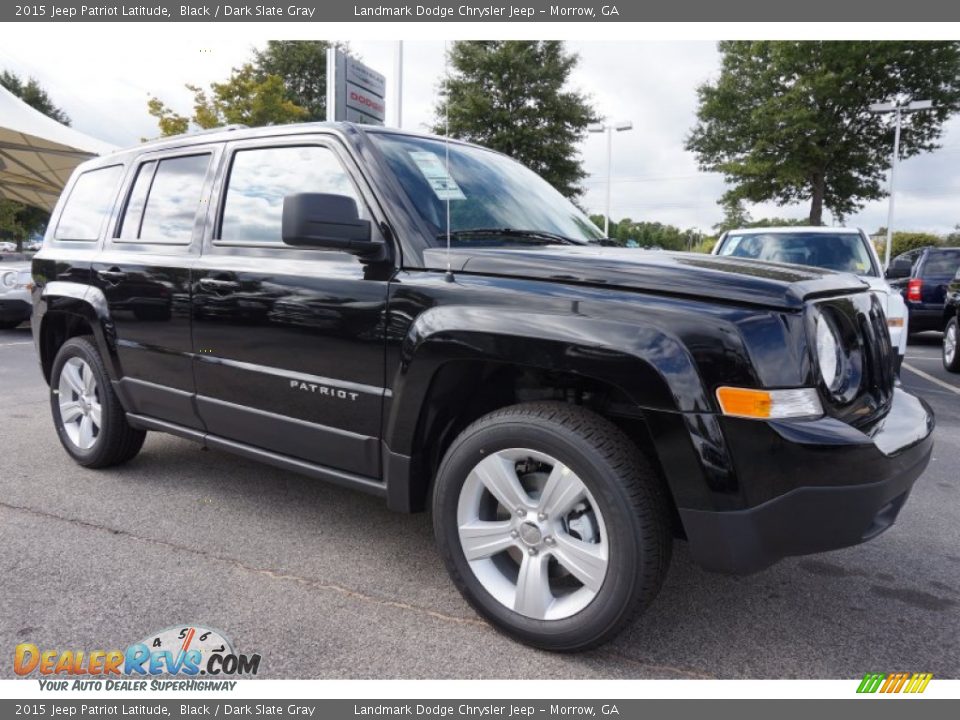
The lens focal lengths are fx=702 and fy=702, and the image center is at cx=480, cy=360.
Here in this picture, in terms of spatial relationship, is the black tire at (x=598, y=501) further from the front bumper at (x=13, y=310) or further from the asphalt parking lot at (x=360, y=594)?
the front bumper at (x=13, y=310)

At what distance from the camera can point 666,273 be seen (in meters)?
2.22

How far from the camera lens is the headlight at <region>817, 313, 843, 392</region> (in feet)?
6.99

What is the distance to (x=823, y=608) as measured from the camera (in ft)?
8.70

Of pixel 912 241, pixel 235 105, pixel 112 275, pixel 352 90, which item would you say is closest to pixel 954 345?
pixel 112 275

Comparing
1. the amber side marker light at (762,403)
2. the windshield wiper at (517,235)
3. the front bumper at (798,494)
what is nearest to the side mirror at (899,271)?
the windshield wiper at (517,235)

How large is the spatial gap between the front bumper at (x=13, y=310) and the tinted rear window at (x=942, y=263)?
1417 cm

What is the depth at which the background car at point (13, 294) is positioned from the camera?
10781 millimetres

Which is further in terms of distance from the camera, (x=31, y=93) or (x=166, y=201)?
(x=31, y=93)

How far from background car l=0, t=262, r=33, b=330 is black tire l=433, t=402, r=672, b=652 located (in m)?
10.9

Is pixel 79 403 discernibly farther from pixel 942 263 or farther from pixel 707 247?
pixel 707 247

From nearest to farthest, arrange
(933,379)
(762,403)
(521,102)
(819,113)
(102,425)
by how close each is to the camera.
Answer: (762,403), (102,425), (933,379), (819,113), (521,102)

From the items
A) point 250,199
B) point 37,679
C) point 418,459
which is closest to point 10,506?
point 37,679

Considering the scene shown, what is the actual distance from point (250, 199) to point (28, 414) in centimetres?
372

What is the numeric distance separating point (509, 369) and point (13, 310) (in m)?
11.1
